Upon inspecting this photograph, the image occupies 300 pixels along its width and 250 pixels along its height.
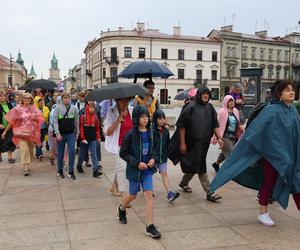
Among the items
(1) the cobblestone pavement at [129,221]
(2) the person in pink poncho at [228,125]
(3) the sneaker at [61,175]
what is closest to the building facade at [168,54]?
(3) the sneaker at [61,175]

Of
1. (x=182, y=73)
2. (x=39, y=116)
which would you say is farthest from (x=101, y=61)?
(x=39, y=116)

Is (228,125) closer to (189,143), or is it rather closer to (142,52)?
(189,143)

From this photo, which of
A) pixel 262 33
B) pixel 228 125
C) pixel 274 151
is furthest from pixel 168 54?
pixel 274 151

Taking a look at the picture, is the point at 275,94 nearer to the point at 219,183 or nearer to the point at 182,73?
the point at 219,183

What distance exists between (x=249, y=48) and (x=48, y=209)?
2980 inches

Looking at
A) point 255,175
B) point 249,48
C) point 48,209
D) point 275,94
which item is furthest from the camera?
point 249,48

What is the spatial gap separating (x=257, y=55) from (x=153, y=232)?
7813 centimetres

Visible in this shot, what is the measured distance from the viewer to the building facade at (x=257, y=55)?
7444 centimetres

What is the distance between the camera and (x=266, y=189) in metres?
5.04

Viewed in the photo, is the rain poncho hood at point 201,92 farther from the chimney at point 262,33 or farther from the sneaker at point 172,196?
the chimney at point 262,33

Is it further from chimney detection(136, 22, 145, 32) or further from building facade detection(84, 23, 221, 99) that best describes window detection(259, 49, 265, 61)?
chimney detection(136, 22, 145, 32)

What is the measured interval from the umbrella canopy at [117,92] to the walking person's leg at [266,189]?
1.84 m

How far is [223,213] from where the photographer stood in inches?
217

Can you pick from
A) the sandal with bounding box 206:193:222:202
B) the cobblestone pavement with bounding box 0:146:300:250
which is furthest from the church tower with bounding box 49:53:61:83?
the sandal with bounding box 206:193:222:202
